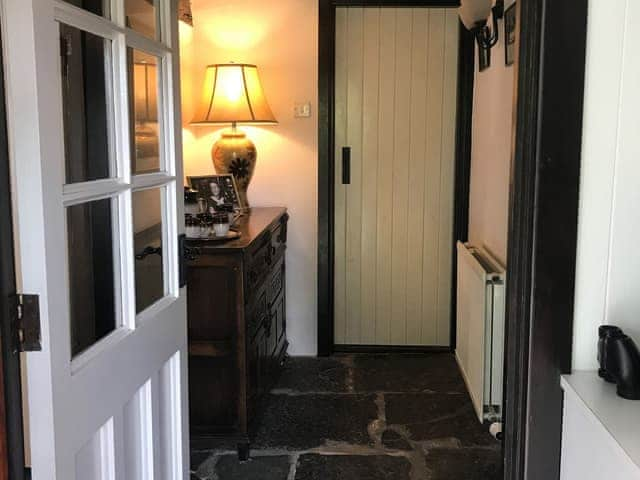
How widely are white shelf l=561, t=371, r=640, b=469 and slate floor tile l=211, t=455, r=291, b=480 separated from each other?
1.57 metres

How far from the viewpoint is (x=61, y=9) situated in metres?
1.22

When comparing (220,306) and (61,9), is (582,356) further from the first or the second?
(220,306)

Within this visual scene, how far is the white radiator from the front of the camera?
2941 mm

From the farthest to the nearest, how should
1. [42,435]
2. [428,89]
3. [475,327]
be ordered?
[428,89], [475,327], [42,435]

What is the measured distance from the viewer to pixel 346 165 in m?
4.10

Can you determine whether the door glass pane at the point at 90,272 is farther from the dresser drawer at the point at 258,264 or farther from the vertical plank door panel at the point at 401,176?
the vertical plank door panel at the point at 401,176

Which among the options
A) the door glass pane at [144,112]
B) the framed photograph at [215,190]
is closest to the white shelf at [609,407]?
the door glass pane at [144,112]

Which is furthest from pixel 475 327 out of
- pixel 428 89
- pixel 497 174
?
pixel 428 89

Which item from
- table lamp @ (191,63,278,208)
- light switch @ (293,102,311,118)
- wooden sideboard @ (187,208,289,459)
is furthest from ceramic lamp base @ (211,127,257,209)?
wooden sideboard @ (187,208,289,459)

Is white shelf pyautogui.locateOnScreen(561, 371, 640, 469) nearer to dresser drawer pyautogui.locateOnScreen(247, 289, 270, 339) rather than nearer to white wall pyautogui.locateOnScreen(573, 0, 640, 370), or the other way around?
white wall pyautogui.locateOnScreen(573, 0, 640, 370)

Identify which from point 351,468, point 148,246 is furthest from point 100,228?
point 351,468

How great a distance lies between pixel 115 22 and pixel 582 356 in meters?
1.22

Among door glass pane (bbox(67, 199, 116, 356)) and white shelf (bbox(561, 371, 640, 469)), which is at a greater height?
door glass pane (bbox(67, 199, 116, 356))

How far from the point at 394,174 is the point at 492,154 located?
89 cm
